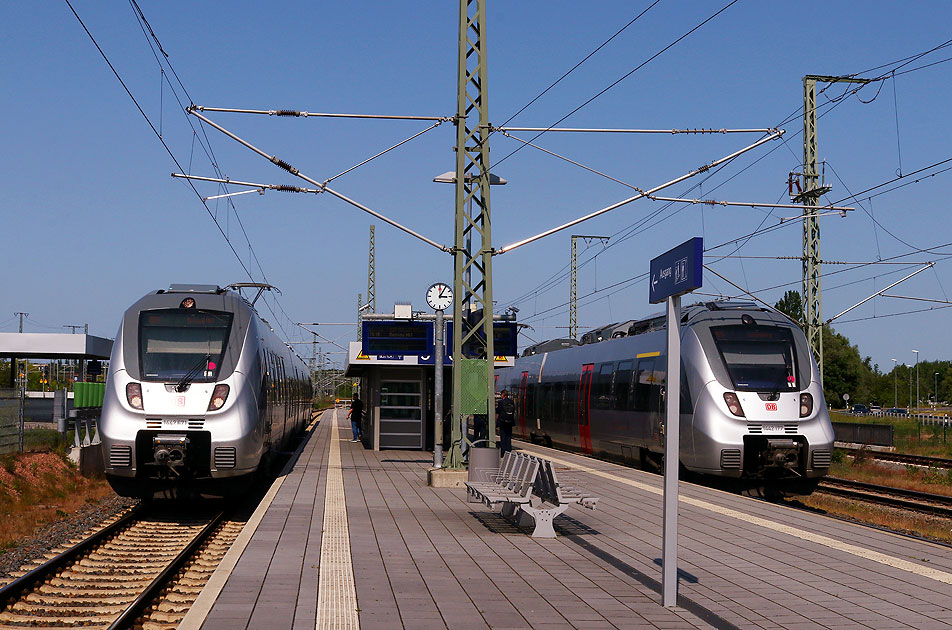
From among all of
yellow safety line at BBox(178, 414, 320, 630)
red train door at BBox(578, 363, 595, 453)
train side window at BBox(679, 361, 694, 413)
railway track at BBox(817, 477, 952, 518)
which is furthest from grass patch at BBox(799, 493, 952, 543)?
yellow safety line at BBox(178, 414, 320, 630)

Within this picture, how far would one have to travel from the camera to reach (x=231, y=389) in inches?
603

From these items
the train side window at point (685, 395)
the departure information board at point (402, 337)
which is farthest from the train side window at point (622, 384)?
the departure information board at point (402, 337)

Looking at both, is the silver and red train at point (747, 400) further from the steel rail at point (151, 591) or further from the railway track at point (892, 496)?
the steel rail at point (151, 591)

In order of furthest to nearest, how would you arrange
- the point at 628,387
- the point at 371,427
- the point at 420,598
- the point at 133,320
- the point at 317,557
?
the point at 371,427
the point at 628,387
the point at 133,320
the point at 317,557
the point at 420,598

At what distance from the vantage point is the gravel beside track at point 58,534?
11594 mm

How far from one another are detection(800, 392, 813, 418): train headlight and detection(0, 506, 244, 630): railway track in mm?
9508

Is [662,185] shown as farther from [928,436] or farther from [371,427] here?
[928,436]

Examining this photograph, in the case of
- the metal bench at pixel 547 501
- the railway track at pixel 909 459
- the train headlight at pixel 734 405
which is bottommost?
the railway track at pixel 909 459

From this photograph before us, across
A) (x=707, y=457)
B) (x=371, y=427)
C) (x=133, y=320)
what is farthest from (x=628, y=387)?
(x=133, y=320)

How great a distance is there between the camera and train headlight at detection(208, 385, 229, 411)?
49.5 ft

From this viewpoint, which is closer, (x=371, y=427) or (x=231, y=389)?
(x=231, y=389)

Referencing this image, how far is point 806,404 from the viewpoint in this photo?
58.4 feet

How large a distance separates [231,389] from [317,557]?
6.16m

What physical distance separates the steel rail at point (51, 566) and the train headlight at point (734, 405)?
31.8 ft
